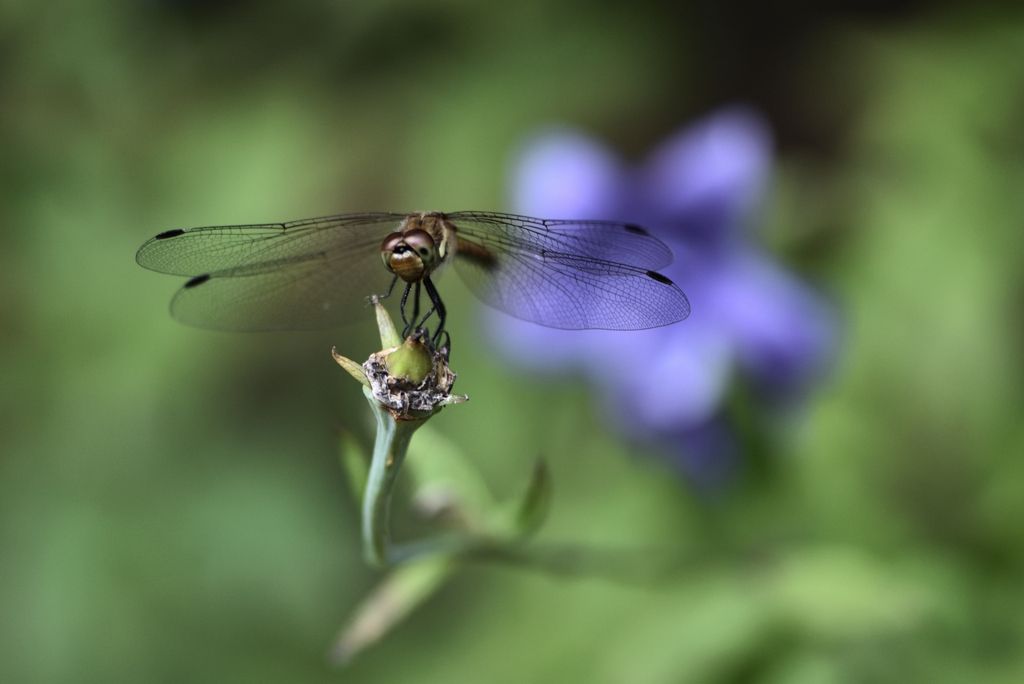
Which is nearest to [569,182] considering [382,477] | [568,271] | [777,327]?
[777,327]

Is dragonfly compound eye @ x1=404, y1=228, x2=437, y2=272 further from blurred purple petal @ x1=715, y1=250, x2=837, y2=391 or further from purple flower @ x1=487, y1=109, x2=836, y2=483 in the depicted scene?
blurred purple petal @ x1=715, y1=250, x2=837, y2=391

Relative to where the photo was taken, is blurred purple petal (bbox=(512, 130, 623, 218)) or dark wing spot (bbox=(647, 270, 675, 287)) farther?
blurred purple petal (bbox=(512, 130, 623, 218))

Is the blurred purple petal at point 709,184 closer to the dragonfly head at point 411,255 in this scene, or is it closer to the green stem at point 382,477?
the dragonfly head at point 411,255

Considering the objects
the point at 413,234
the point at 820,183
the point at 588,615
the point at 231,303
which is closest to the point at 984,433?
the point at 820,183

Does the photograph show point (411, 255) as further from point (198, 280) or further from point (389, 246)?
Answer: point (198, 280)

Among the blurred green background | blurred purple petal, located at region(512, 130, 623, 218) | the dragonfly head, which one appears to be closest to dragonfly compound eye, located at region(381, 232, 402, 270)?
the dragonfly head

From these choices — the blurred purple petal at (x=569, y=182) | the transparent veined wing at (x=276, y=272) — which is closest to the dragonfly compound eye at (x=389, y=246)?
the transparent veined wing at (x=276, y=272)
